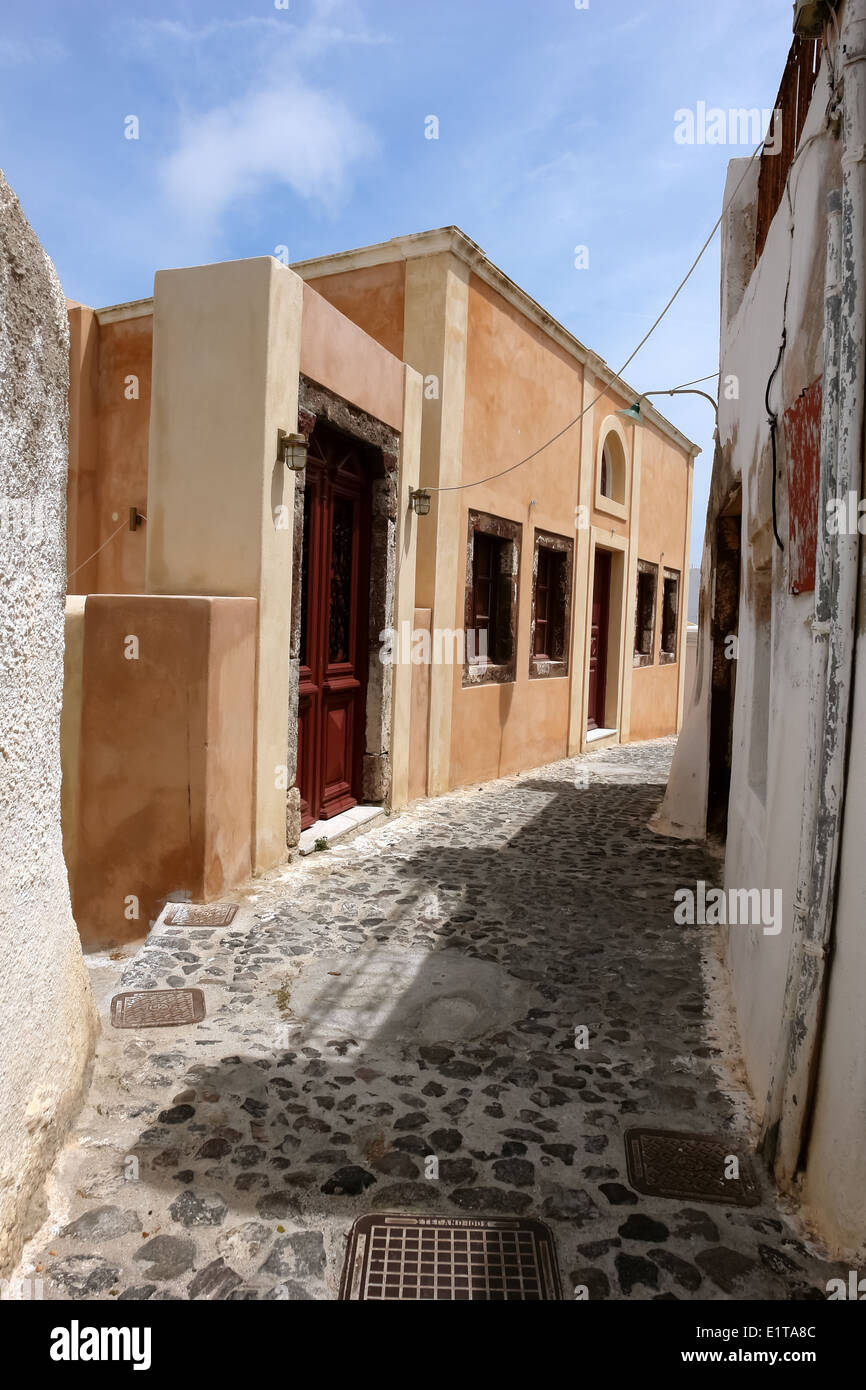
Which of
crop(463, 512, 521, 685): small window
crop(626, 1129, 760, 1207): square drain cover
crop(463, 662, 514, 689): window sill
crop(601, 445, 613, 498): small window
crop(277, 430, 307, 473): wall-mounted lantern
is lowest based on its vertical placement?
crop(626, 1129, 760, 1207): square drain cover

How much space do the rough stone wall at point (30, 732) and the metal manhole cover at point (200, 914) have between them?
1811 millimetres

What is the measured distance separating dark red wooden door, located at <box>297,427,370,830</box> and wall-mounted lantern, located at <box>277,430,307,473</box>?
79cm

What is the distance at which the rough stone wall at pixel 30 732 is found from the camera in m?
2.29

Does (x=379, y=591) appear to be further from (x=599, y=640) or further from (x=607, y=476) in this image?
(x=607, y=476)

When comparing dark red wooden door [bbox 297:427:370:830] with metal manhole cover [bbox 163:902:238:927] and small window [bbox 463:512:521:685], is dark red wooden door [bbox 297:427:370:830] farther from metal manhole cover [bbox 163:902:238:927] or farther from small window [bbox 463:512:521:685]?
small window [bbox 463:512:521:685]

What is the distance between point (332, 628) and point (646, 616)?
9.47 m

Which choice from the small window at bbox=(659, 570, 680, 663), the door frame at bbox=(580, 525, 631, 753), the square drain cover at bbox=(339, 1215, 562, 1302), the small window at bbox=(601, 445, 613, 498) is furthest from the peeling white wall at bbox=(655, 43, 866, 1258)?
the small window at bbox=(659, 570, 680, 663)

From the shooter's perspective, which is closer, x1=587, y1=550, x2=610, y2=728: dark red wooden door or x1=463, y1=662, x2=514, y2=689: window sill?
x1=463, y1=662, x2=514, y2=689: window sill

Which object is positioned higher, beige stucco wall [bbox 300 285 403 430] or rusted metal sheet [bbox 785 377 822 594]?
beige stucco wall [bbox 300 285 403 430]

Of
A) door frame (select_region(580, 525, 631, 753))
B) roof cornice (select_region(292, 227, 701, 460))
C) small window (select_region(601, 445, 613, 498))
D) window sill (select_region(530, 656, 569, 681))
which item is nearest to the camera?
roof cornice (select_region(292, 227, 701, 460))

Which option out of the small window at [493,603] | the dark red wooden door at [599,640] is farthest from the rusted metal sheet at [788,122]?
the dark red wooden door at [599,640]

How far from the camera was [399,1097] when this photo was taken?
10.1 feet

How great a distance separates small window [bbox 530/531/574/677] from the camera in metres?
10.9
